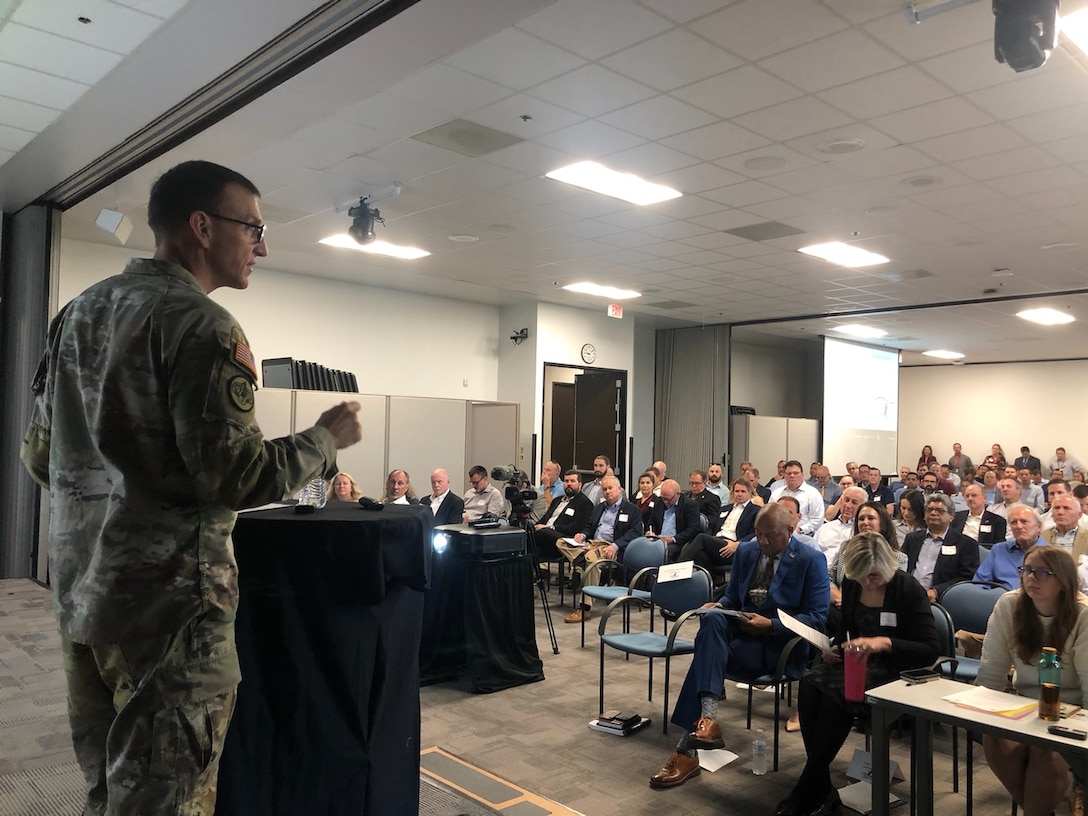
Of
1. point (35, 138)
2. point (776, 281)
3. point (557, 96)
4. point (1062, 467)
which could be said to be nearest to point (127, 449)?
point (557, 96)

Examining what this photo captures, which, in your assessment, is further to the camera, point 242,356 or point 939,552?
point 939,552

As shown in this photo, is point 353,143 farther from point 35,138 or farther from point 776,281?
point 776,281

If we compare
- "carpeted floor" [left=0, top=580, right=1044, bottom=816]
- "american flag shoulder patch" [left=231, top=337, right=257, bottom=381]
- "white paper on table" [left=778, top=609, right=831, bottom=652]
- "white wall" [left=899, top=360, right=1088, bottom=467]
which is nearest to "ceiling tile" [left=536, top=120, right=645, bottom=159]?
"white paper on table" [left=778, top=609, right=831, bottom=652]

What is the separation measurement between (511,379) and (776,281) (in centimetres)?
401

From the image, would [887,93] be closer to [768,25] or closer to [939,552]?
[768,25]

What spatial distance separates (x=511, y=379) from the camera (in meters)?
11.8

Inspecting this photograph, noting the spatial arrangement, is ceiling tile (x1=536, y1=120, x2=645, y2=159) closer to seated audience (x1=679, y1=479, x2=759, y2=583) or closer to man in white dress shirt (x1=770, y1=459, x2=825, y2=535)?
seated audience (x1=679, y1=479, x2=759, y2=583)

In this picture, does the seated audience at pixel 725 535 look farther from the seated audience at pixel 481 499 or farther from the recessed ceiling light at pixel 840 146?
the recessed ceiling light at pixel 840 146

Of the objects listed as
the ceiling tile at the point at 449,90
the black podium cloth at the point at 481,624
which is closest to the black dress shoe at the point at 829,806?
the black podium cloth at the point at 481,624

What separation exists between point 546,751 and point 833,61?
3551 millimetres

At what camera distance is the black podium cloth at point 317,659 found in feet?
5.97

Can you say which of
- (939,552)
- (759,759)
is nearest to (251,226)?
(759,759)

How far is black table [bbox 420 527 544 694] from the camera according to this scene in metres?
4.71

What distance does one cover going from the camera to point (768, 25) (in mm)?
3699
